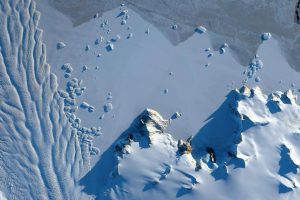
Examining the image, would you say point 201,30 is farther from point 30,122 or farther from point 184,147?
point 30,122

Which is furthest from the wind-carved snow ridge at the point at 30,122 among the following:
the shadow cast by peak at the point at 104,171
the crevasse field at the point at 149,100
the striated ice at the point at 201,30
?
the striated ice at the point at 201,30

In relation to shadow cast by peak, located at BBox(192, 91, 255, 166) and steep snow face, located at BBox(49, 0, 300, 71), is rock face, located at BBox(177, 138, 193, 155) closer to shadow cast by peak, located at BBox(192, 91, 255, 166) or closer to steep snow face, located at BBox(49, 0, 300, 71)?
shadow cast by peak, located at BBox(192, 91, 255, 166)

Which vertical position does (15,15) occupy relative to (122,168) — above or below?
above

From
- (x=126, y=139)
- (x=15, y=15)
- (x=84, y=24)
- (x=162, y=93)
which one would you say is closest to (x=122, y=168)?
(x=126, y=139)

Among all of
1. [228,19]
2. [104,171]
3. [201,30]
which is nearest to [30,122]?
[104,171]

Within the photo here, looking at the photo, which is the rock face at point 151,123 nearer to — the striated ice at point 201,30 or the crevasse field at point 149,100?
the crevasse field at point 149,100

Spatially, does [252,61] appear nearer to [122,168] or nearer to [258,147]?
[258,147]
